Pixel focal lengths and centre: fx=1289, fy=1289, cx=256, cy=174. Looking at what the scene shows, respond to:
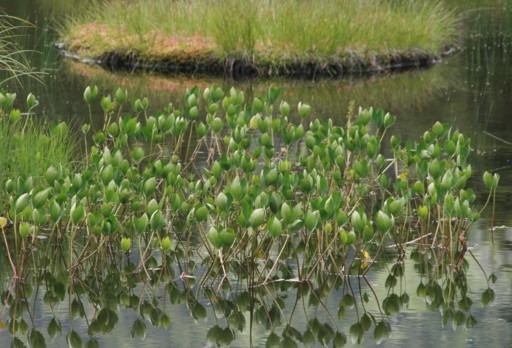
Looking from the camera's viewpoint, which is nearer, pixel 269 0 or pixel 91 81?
pixel 91 81

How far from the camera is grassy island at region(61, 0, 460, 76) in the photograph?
58.7 feet

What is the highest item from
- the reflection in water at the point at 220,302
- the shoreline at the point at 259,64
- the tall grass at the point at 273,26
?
the reflection in water at the point at 220,302

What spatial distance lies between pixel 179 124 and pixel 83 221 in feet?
3.49

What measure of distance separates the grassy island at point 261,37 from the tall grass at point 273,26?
14mm

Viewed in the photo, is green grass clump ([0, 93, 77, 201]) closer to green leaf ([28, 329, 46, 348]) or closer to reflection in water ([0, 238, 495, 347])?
reflection in water ([0, 238, 495, 347])

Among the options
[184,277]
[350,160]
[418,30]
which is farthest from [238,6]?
[184,277]

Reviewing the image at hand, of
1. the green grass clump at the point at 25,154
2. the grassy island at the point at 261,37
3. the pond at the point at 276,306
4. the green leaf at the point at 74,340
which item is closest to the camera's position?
the green leaf at the point at 74,340

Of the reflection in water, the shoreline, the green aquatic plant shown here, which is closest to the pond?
the reflection in water

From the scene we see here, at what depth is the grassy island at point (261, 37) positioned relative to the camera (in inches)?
704

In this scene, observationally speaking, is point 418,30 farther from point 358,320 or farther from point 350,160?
point 358,320

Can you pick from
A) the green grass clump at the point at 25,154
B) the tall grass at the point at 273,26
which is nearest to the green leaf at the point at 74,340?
the green grass clump at the point at 25,154

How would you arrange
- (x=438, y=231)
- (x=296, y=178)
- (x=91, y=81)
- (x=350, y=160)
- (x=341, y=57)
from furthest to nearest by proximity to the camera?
(x=341, y=57) < (x=91, y=81) < (x=350, y=160) < (x=438, y=231) < (x=296, y=178)

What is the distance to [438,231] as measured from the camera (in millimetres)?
8336

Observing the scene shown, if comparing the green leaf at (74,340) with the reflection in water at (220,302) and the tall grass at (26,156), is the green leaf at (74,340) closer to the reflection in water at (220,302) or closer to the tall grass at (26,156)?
the reflection in water at (220,302)
